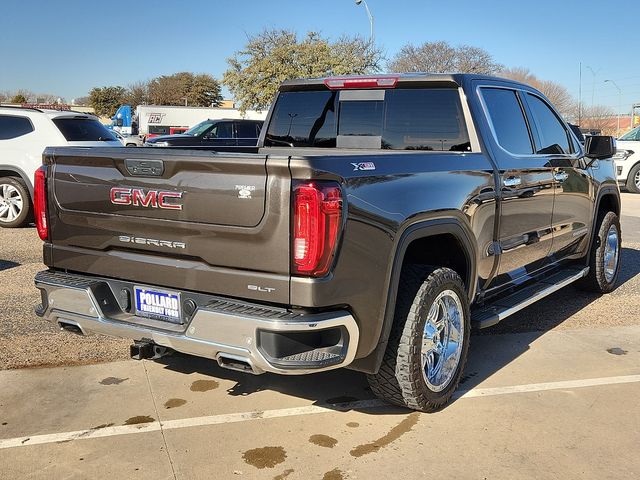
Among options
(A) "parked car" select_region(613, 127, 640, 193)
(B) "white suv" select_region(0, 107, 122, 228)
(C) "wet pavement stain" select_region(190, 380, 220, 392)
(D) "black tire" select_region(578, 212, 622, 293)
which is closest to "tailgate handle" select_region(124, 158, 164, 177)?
(C) "wet pavement stain" select_region(190, 380, 220, 392)

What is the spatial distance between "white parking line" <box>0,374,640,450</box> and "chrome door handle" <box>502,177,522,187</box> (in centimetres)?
135

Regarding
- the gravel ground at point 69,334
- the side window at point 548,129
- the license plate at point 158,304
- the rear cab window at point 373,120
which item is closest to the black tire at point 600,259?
the gravel ground at point 69,334

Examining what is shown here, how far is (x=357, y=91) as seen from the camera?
16.0 feet

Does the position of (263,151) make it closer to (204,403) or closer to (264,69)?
(204,403)

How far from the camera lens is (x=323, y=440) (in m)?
3.57

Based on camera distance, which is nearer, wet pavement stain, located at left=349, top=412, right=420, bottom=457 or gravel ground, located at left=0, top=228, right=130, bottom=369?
wet pavement stain, located at left=349, top=412, right=420, bottom=457

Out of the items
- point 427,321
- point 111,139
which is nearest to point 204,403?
point 427,321

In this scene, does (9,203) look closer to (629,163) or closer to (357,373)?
(357,373)

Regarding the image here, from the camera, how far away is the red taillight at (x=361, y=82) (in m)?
4.73

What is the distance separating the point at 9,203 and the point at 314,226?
28.2 feet

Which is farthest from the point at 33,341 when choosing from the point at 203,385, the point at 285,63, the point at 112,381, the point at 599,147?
the point at 285,63

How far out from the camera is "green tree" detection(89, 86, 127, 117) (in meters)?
84.2

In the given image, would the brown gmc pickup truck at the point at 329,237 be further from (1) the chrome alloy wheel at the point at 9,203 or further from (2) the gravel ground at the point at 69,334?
(1) the chrome alloy wheel at the point at 9,203

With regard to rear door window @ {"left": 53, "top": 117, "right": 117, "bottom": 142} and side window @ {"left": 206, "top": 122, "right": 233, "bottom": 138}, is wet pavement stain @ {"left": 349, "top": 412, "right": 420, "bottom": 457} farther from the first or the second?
side window @ {"left": 206, "top": 122, "right": 233, "bottom": 138}
